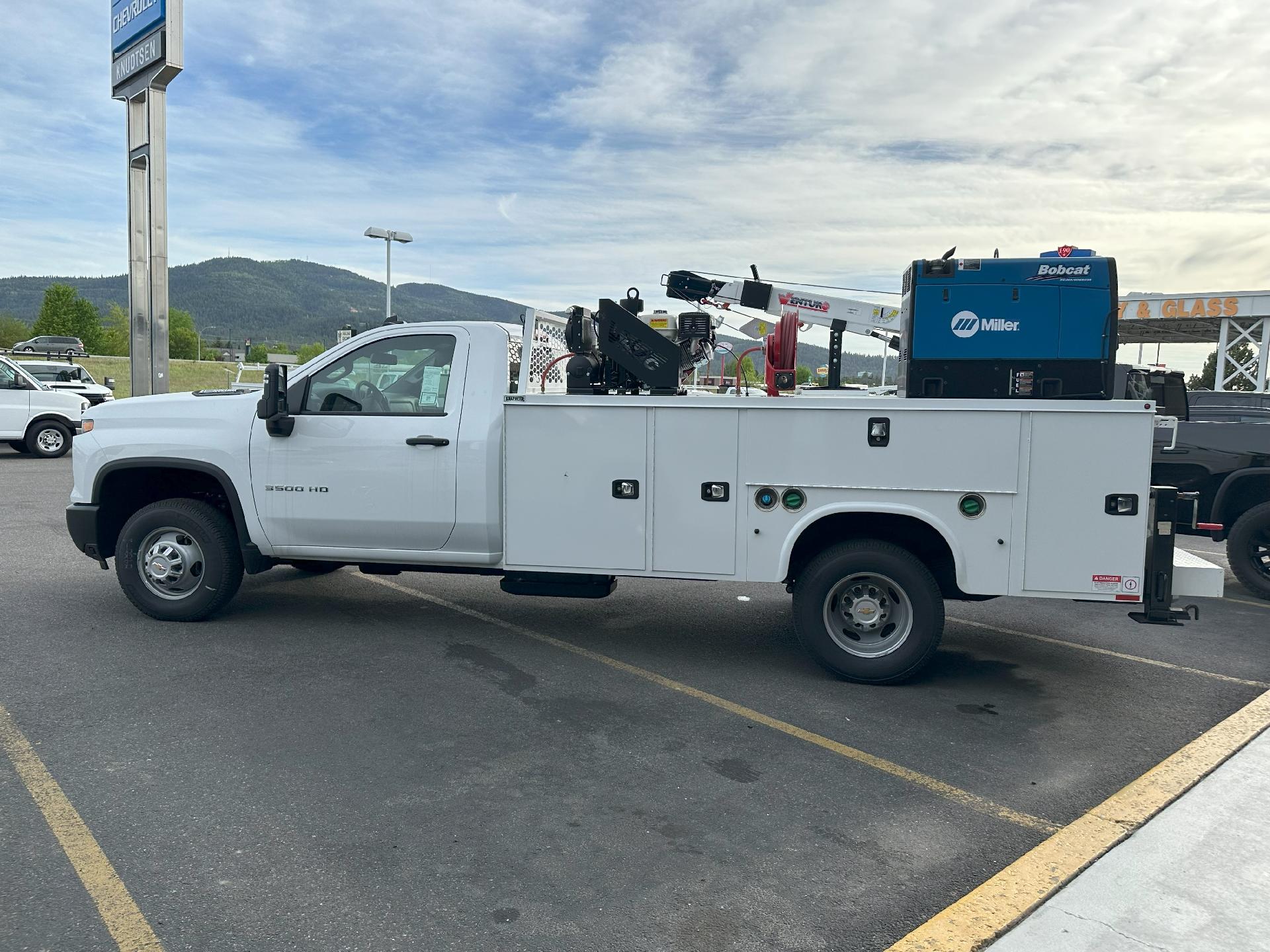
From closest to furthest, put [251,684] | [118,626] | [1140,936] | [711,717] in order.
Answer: [1140,936] < [711,717] < [251,684] < [118,626]

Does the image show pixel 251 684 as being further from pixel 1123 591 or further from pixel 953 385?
pixel 1123 591

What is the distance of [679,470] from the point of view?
568 cm

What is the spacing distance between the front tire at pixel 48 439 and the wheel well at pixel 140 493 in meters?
13.4

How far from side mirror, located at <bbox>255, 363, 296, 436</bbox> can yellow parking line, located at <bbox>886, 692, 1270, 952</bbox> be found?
4779mm

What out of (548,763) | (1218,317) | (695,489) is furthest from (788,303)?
(1218,317)

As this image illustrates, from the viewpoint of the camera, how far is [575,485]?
5.84 metres

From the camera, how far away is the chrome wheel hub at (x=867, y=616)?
18.3 feet

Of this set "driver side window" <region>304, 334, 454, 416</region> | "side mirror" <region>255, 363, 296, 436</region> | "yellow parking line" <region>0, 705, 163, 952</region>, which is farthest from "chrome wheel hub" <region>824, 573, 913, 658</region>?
"yellow parking line" <region>0, 705, 163, 952</region>

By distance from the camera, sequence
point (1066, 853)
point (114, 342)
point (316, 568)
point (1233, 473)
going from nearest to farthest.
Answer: point (1066, 853) < point (316, 568) < point (1233, 473) < point (114, 342)

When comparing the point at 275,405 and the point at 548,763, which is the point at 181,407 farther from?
the point at 548,763

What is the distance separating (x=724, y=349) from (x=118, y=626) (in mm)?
4539

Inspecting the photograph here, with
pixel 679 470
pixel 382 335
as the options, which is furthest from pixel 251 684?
pixel 679 470

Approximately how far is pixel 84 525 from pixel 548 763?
164 inches

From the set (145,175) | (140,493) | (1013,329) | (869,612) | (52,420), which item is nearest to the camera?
(1013,329)
